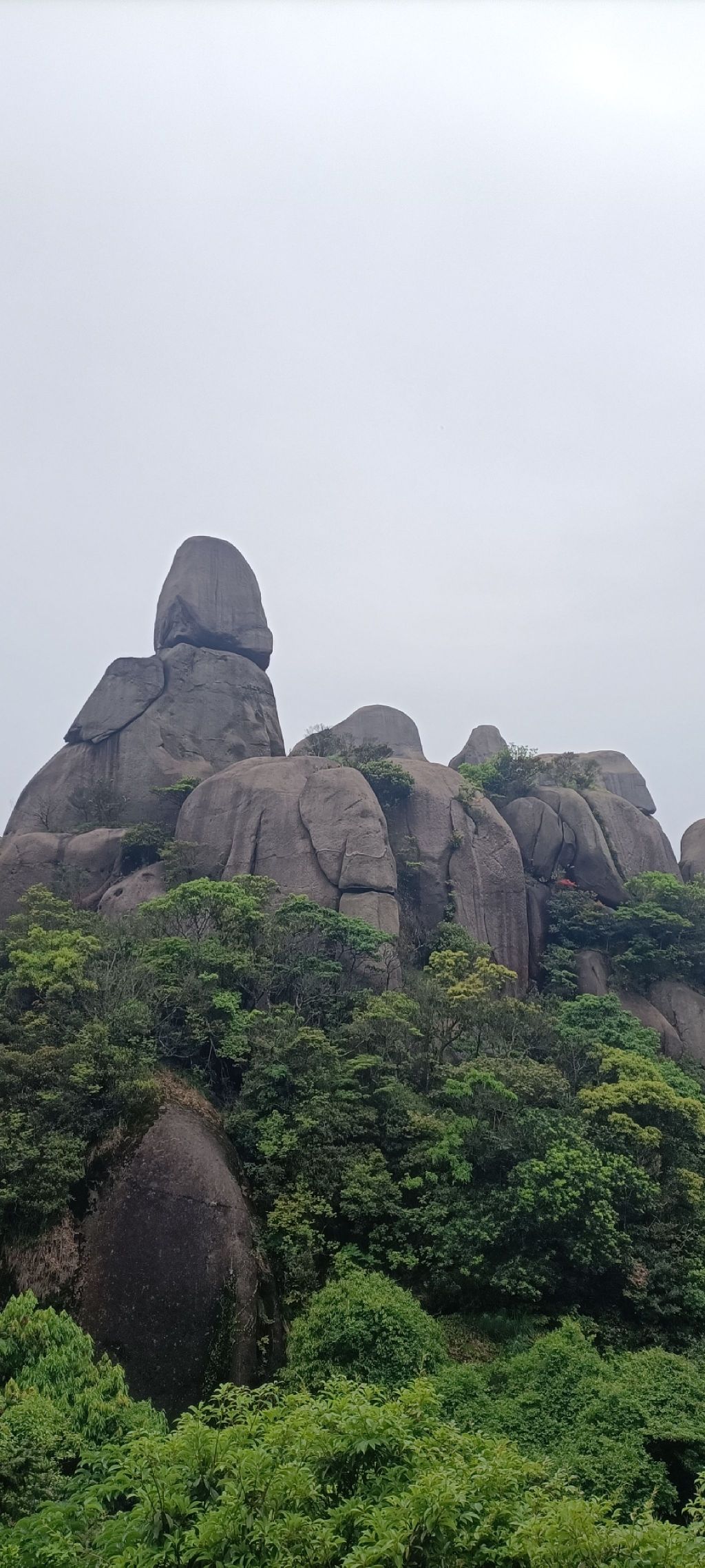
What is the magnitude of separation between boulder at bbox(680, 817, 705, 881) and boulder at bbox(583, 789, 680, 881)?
1.63ft

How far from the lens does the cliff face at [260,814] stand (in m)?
24.8

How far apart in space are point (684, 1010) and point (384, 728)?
22311mm

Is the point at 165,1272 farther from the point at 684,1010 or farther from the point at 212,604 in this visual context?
the point at 212,604

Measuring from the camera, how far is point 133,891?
24.4 m

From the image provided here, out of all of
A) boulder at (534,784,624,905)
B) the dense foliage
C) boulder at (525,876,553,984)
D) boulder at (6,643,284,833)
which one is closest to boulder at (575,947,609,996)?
boulder at (525,876,553,984)

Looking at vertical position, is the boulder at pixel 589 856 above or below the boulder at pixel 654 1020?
above

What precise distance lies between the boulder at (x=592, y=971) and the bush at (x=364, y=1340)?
14839 mm

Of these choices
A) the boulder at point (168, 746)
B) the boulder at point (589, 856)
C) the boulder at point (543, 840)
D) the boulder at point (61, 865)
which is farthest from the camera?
the boulder at point (168, 746)

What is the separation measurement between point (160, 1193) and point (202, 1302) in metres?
1.61

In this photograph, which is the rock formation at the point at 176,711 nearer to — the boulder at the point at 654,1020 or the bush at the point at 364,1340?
the boulder at the point at 654,1020

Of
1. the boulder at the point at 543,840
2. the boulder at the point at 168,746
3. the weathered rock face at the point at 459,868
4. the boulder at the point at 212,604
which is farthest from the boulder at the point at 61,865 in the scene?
the boulder at the point at 543,840

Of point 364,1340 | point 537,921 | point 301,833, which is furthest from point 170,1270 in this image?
point 537,921

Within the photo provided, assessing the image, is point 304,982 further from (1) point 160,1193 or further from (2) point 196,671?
(2) point 196,671

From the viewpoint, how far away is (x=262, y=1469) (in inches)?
Result: 217
